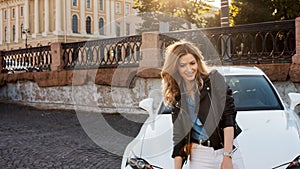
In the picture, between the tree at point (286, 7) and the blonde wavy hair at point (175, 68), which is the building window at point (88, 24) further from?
the blonde wavy hair at point (175, 68)

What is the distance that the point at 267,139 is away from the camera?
12.6 ft

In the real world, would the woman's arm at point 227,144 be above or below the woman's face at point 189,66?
below

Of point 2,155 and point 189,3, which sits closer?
point 2,155

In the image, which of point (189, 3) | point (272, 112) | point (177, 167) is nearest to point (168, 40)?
point (272, 112)

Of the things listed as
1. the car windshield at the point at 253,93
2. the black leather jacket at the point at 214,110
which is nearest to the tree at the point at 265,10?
the car windshield at the point at 253,93

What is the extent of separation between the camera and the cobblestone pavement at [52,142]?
21.9ft

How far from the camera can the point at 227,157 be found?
9.11ft

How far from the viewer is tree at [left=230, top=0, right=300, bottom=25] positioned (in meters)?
26.6

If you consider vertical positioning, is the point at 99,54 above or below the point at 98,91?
above

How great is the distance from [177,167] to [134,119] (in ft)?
27.8

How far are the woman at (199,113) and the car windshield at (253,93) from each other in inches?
81.9

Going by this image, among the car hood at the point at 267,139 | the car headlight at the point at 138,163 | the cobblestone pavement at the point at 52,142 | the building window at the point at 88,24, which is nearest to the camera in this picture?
the car hood at the point at 267,139

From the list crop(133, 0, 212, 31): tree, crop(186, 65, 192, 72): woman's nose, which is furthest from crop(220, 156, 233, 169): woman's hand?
crop(133, 0, 212, 31): tree

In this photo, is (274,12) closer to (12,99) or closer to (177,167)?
(12,99)
